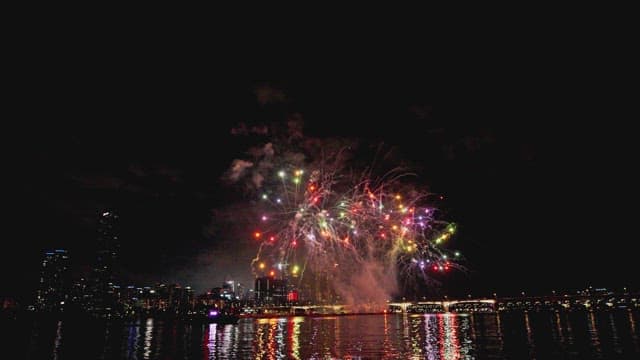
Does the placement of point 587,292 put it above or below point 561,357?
above

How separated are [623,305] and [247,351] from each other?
19009 cm

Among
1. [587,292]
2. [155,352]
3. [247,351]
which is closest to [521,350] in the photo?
[247,351]

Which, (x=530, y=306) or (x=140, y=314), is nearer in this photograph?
(x=530, y=306)

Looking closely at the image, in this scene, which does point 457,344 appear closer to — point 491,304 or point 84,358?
point 84,358

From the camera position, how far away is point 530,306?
176875mm

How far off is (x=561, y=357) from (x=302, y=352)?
1360 centimetres

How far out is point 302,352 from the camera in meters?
27.6

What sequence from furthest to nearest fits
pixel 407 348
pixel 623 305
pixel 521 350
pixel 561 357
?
pixel 623 305 → pixel 407 348 → pixel 521 350 → pixel 561 357

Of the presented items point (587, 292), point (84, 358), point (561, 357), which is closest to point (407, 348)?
point (561, 357)

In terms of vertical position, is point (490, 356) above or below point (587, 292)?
below

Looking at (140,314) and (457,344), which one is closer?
(457,344)

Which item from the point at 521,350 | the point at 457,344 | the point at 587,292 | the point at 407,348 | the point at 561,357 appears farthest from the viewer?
the point at 587,292

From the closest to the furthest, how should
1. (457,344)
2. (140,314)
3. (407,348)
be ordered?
1. (407,348)
2. (457,344)
3. (140,314)

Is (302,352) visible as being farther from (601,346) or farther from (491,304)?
(491,304)
